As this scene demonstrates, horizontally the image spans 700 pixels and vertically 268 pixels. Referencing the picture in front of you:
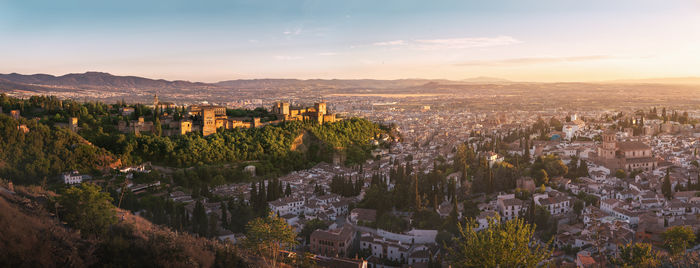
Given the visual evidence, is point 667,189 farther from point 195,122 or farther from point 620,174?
point 195,122

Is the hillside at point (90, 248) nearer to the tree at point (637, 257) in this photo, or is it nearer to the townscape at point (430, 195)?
the townscape at point (430, 195)

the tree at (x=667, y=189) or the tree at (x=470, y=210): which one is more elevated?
the tree at (x=667, y=189)

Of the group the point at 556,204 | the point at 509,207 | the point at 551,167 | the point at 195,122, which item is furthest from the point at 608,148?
the point at 195,122

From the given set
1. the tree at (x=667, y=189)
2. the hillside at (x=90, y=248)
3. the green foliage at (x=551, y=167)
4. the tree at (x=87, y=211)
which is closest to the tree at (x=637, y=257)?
the tree at (x=667, y=189)

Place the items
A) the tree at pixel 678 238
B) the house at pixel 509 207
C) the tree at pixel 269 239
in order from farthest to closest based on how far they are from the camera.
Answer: the house at pixel 509 207, the tree at pixel 678 238, the tree at pixel 269 239

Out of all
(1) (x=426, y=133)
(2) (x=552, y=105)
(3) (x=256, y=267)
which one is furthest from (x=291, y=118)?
(2) (x=552, y=105)

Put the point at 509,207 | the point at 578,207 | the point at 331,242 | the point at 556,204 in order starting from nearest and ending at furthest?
the point at 331,242 → the point at 509,207 → the point at 578,207 → the point at 556,204

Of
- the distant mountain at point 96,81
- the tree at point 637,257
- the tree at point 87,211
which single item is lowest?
the tree at point 637,257
